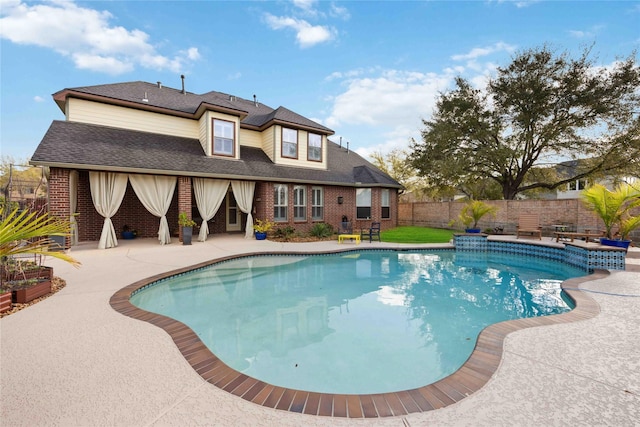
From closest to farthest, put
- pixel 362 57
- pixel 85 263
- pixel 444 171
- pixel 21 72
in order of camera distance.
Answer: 1. pixel 85 263
2. pixel 21 72
3. pixel 362 57
4. pixel 444 171

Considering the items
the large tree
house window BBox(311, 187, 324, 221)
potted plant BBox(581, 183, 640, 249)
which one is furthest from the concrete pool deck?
the large tree

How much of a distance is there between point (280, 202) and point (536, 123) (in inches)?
625

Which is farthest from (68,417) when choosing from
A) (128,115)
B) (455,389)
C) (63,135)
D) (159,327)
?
(128,115)

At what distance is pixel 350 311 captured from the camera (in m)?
4.94

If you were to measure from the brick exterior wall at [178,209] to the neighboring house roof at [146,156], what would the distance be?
65 cm

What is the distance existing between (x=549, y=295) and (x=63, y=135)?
15.1m

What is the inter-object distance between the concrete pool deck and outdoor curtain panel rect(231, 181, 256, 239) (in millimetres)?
8512

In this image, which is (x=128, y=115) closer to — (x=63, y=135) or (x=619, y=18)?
(x=63, y=135)

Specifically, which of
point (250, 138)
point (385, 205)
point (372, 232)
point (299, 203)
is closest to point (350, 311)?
point (372, 232)

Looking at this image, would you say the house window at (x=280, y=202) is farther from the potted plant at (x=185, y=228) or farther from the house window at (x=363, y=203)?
the house window at (x=363, y=203)

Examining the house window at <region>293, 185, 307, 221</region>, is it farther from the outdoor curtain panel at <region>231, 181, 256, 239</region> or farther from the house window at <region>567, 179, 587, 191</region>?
the house window at <region>567, 179, 587, 191</region>

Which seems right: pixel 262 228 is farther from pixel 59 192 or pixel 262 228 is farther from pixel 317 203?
pixel 59 192

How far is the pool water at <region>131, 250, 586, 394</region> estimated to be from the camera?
3.13 metres

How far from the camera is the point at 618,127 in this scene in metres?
14.5
